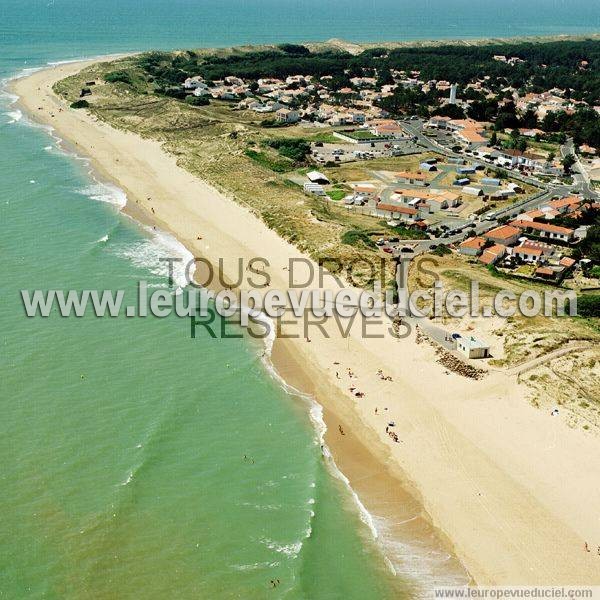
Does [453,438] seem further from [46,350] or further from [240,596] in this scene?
[46,350]

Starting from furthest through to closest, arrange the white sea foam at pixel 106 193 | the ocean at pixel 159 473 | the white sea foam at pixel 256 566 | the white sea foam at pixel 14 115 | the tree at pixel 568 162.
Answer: the white sea foam at pixel 14 115 < the tree at pixel 568 162 < the white sea foam at pixel 106 193 < the white sea foam at pixel 256 566 < the ocean at pixel 159 473

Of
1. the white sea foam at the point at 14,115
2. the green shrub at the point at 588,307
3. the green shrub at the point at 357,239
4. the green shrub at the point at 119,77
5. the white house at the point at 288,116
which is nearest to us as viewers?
the green shrub at the point at 588,307

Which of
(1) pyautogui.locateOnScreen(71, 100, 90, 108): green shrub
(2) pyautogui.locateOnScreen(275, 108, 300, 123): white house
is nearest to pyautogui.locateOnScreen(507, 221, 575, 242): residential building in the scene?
(2) pyautogui.locateOnScreen(275, 108, 300, 123): white house

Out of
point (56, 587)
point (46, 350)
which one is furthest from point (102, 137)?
point (56, 587)

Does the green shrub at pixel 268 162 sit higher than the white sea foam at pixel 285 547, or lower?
higher

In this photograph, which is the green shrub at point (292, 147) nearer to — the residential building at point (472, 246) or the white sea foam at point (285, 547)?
the residential building at point (472, 246)

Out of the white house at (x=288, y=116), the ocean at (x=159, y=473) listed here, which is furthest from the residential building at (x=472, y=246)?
the white house at (x=288, y=116)

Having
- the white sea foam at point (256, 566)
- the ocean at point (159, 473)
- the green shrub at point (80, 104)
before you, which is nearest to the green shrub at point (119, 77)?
the green shrub at point (80, 104)

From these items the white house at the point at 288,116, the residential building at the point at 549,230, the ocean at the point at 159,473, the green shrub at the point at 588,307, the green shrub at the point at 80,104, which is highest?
the green shrub at the point at 80,104

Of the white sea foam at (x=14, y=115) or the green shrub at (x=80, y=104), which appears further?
the green shrub at (x=80, y=104)

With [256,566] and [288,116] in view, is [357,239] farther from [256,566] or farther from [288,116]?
[288,116]
